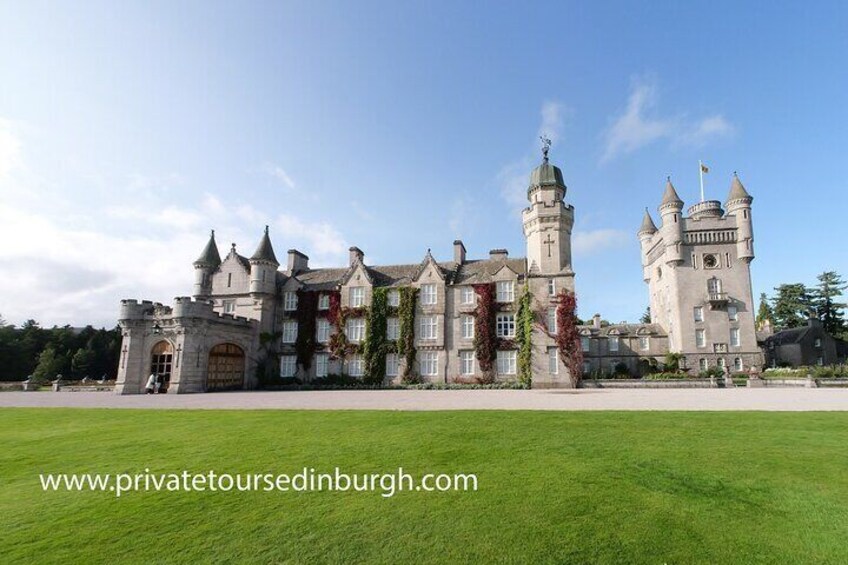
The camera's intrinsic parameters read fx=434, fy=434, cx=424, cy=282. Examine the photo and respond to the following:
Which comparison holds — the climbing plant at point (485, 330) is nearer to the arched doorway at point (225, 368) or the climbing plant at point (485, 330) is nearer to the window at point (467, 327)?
the window at point (467, 327)

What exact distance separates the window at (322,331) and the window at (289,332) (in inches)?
85.5

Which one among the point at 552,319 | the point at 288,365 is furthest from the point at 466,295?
the point at 288,365

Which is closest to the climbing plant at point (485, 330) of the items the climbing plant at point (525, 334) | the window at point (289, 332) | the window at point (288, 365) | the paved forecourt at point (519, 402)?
the climbing plant at point (525, 334)

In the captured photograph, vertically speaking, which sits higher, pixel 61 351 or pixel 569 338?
Result: pixel 569 338

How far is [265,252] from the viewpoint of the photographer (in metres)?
40.7

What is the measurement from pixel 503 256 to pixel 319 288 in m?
18.0

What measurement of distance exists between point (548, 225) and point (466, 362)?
14.2m

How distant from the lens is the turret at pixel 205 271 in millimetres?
41562

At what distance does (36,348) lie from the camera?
5728cm

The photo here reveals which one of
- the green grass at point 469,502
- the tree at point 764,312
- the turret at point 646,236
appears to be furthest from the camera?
the tree at point 764,312

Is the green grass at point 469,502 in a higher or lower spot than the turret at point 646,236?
lower

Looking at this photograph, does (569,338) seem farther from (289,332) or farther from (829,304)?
(829,304)

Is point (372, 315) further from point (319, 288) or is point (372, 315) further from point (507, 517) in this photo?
point (507, 517)

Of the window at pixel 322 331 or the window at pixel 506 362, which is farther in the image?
the window at pixel 322 331
